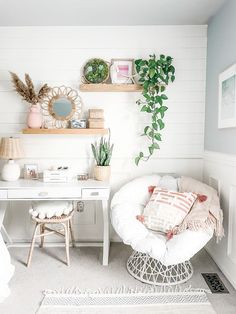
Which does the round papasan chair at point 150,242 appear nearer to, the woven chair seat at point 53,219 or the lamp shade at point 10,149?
the woven chair seat at point 53,219

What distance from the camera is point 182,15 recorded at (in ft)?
8.55

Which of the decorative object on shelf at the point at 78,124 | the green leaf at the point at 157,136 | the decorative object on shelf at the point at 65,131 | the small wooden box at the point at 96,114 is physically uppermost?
the small wooden box at the point at 96,114

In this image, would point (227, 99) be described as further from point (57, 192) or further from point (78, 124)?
point (57, 192)

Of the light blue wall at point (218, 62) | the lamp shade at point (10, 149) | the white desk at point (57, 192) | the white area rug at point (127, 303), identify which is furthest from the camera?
the lamp shade at point (10, 149)

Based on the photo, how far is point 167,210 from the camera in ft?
7.63

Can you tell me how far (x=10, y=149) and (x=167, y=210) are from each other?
5.24ft

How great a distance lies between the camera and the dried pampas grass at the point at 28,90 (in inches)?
106

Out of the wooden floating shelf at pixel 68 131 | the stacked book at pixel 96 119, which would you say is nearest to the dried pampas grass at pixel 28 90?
the wooden floating shelf at pixel 68 131

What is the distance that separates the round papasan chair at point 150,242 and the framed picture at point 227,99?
76 cm

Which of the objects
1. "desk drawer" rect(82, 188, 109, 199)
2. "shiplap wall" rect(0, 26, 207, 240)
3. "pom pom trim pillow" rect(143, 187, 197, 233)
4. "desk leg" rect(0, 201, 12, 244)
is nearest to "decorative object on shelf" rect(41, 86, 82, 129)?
"shiplap wall" rect(0, 26, 207, 240)

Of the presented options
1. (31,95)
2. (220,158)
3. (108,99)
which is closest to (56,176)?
(31,95)

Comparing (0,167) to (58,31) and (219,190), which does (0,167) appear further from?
(219,190)

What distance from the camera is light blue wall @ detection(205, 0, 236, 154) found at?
224 cm

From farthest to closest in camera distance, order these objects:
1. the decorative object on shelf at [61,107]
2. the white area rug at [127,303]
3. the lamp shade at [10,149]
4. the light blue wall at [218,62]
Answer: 1. the decorative object on shelf at [61,107]
2. the lamp shade at [10,149]
3. the light blue wall at [218,62]
4. the white area rug at [127,303]
